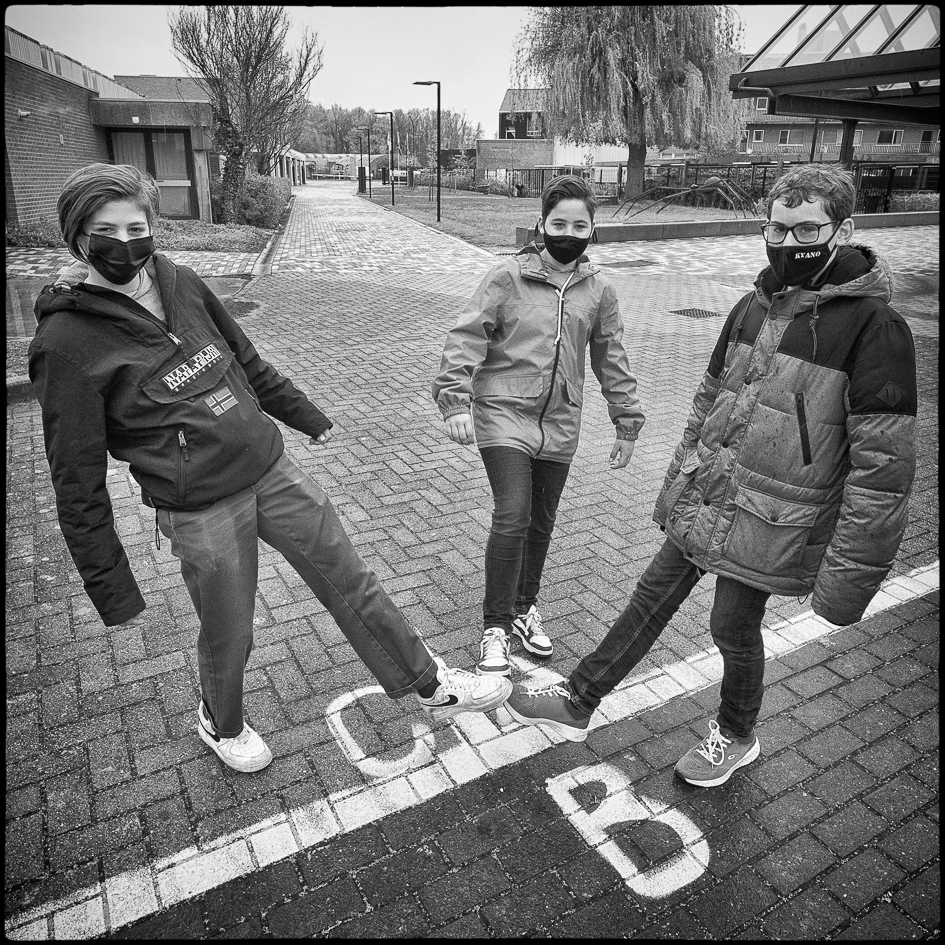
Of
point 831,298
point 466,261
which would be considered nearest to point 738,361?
point 831,298

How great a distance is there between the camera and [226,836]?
2.58m

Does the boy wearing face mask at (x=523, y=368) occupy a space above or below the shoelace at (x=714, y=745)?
above

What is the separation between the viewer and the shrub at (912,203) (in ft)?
92.3

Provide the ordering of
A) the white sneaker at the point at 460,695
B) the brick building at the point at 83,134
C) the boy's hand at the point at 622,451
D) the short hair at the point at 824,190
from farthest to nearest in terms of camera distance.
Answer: the brick building at the point at 83,134
the boy's hand at the point at 622,451
the white sneaker at the point at 460,695
the short hair at the point at 824,190

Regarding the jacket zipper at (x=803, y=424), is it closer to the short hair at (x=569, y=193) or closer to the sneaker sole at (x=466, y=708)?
Result: the short hair at (x=569, y=193)

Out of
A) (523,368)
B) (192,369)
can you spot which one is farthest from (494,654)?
(192,369)

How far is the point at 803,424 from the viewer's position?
231 cm

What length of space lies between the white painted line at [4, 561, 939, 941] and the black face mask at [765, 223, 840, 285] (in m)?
1.88

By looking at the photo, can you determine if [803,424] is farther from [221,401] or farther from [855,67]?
[855,67]

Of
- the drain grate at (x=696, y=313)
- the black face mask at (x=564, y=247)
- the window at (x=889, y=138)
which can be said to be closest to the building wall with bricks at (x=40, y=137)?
the drain grate at (x=696, y=313)

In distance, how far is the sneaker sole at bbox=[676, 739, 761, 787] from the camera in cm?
279

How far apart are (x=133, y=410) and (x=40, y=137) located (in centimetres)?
1961

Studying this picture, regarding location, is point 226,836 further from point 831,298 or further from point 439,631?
point 831,298

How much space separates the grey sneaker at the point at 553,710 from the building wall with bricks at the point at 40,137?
1582cm
